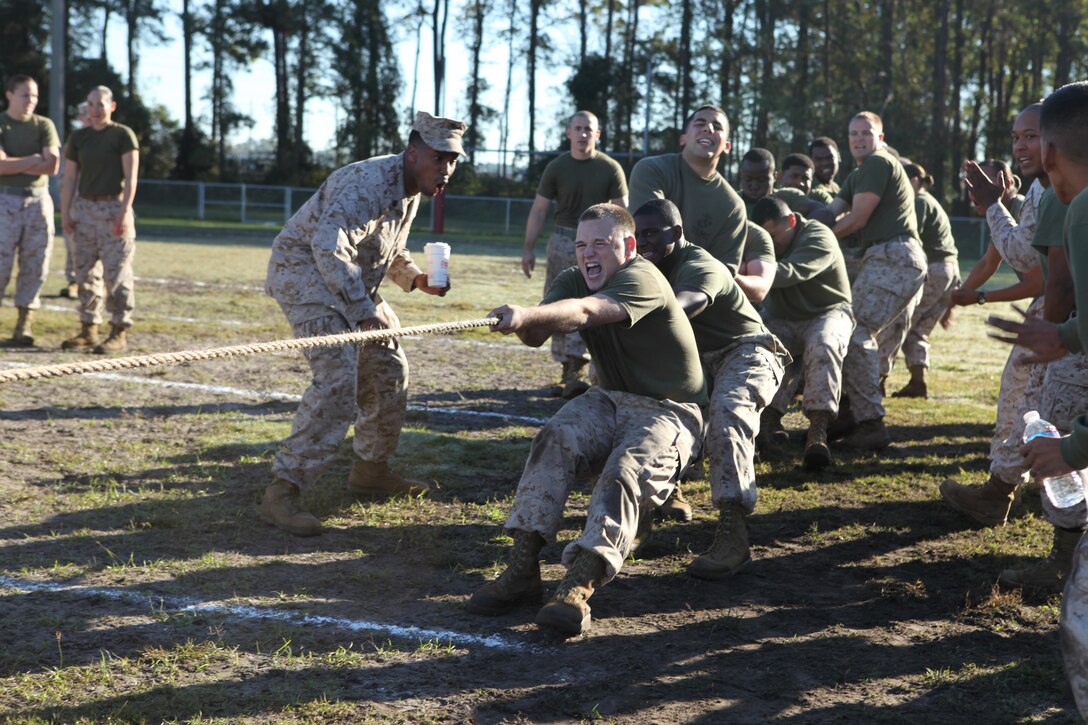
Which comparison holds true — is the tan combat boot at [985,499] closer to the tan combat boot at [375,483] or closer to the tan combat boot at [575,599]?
the tan combat boot at [575,599]

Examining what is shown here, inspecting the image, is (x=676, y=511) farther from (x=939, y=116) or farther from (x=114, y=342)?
(x=939, y=116)

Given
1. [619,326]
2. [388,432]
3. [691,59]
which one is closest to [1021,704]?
[619,326]

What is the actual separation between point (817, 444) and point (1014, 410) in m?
1.33

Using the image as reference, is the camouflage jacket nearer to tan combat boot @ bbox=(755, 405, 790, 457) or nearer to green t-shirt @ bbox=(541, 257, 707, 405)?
green t-shirt @ bbox=(541, 257, 707, 405)

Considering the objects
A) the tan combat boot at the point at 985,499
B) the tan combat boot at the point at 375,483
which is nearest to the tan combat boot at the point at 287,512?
the tan combat boot at the point at 375,483

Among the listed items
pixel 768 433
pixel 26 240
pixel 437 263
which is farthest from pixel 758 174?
pixel 26 240

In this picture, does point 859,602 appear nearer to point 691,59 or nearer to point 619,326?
point 619,326

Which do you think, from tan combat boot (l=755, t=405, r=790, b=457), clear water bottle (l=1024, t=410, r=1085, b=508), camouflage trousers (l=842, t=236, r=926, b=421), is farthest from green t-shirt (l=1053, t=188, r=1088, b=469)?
camouflage trousers (l=842, t=236, r=926, b=421)

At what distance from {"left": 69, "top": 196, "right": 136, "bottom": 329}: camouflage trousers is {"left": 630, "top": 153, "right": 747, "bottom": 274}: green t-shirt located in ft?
17.3

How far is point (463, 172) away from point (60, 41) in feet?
84.6

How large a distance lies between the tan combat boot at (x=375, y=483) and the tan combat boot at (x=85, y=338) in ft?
16.3

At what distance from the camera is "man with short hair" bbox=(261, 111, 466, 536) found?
5.60 metres

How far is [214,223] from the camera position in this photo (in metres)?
35.6

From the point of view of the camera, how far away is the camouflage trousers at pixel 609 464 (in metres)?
4.61
